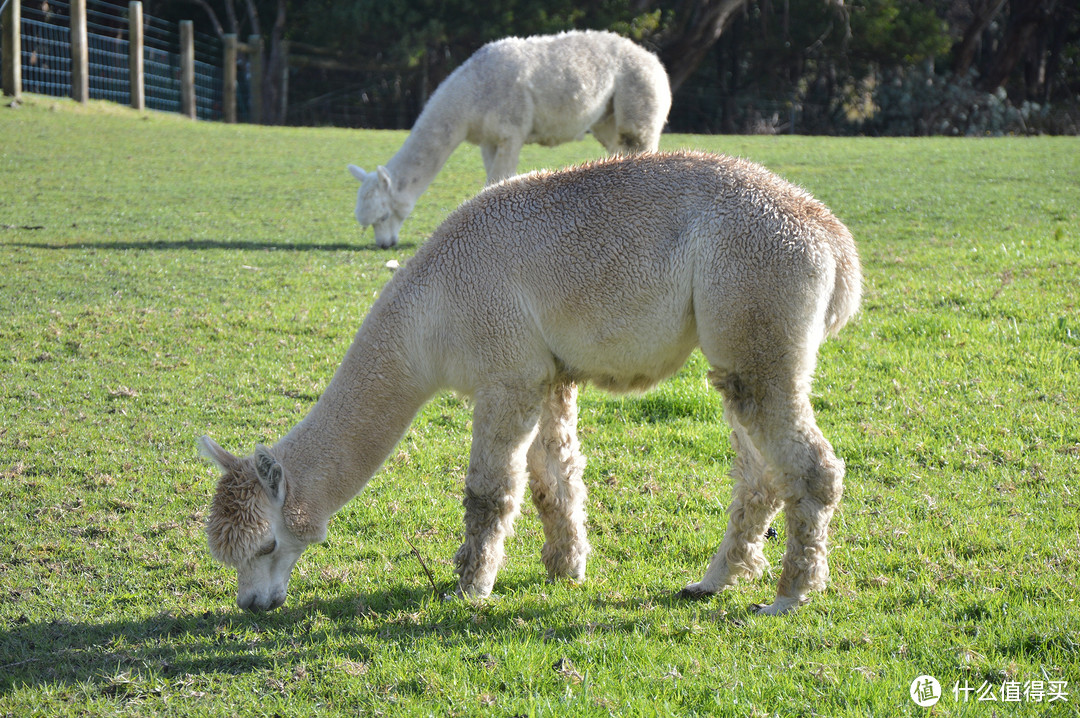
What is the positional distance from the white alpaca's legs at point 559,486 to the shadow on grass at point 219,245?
7148mm

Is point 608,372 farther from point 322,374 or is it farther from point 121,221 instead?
point 121,221

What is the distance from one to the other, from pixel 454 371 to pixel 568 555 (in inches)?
42.8

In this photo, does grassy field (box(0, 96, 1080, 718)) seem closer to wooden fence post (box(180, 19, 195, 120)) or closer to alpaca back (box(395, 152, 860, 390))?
alpaca back (box(395, 152, 860, 390))

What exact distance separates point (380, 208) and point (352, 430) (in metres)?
7.86

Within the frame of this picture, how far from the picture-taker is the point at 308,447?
4.43 metres

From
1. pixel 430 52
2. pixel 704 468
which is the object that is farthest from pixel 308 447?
pixel 430 52

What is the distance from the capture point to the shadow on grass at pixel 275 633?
3.92 metres

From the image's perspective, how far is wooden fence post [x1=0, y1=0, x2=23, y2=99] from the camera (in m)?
17.9

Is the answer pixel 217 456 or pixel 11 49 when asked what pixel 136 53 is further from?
pixel 217 456

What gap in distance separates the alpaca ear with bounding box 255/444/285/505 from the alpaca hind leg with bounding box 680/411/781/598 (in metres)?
1.87

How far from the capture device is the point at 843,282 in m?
4.23

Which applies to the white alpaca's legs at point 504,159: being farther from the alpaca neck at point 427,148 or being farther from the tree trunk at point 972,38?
the tree trunk at point 972,38

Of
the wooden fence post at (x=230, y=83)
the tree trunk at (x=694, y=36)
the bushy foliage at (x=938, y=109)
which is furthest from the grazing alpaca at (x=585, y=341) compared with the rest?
the bushy foliage at (x=938, y=109)

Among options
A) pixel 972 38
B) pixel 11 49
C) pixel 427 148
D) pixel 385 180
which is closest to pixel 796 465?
pixel 385 180
